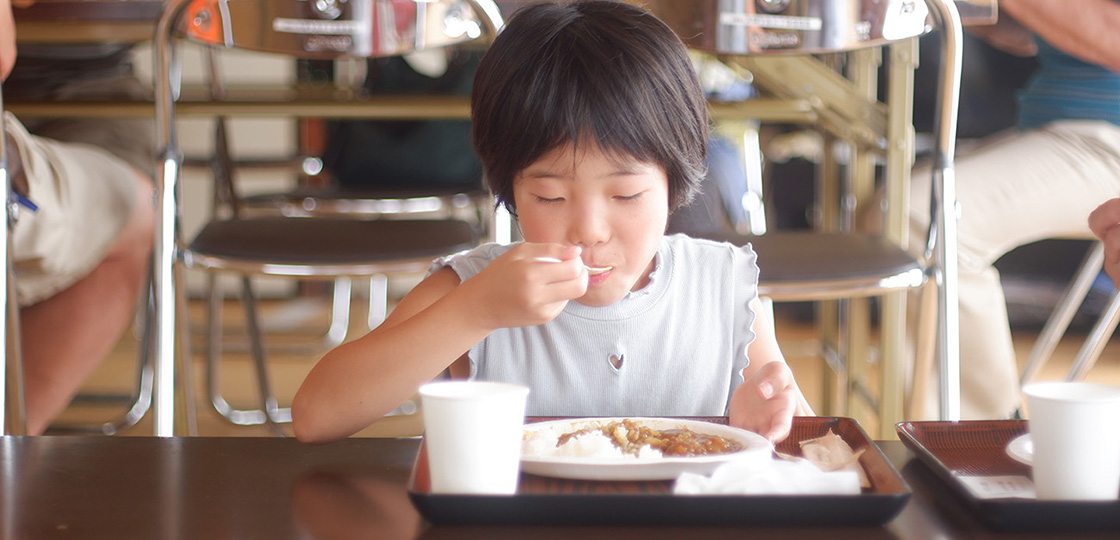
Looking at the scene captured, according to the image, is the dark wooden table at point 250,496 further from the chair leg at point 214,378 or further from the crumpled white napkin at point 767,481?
the chair leg at point 214,378

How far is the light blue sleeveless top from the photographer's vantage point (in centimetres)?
104

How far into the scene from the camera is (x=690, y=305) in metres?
1.09

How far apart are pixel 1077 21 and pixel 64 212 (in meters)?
1.55

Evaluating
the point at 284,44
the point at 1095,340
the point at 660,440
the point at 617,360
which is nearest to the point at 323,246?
the point at 284,44

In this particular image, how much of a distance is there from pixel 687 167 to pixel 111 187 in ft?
3.77

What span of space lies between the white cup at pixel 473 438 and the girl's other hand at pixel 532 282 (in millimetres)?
179

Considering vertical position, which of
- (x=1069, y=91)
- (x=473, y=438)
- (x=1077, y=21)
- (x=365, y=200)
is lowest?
(x=365, y=200)

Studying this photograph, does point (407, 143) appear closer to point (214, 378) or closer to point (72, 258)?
point (214, 378)

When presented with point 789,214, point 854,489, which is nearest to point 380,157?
point 789,214

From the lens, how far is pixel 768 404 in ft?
2.55

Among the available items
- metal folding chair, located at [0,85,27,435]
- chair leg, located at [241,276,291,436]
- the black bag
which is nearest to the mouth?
metal folding chair, located at [0,85,27,435]

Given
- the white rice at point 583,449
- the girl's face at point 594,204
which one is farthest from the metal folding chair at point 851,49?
the white rice at point 583,449

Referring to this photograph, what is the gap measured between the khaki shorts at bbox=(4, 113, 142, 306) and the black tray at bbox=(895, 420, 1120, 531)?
1.33 metres

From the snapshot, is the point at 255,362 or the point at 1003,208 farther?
the point at 255,362
